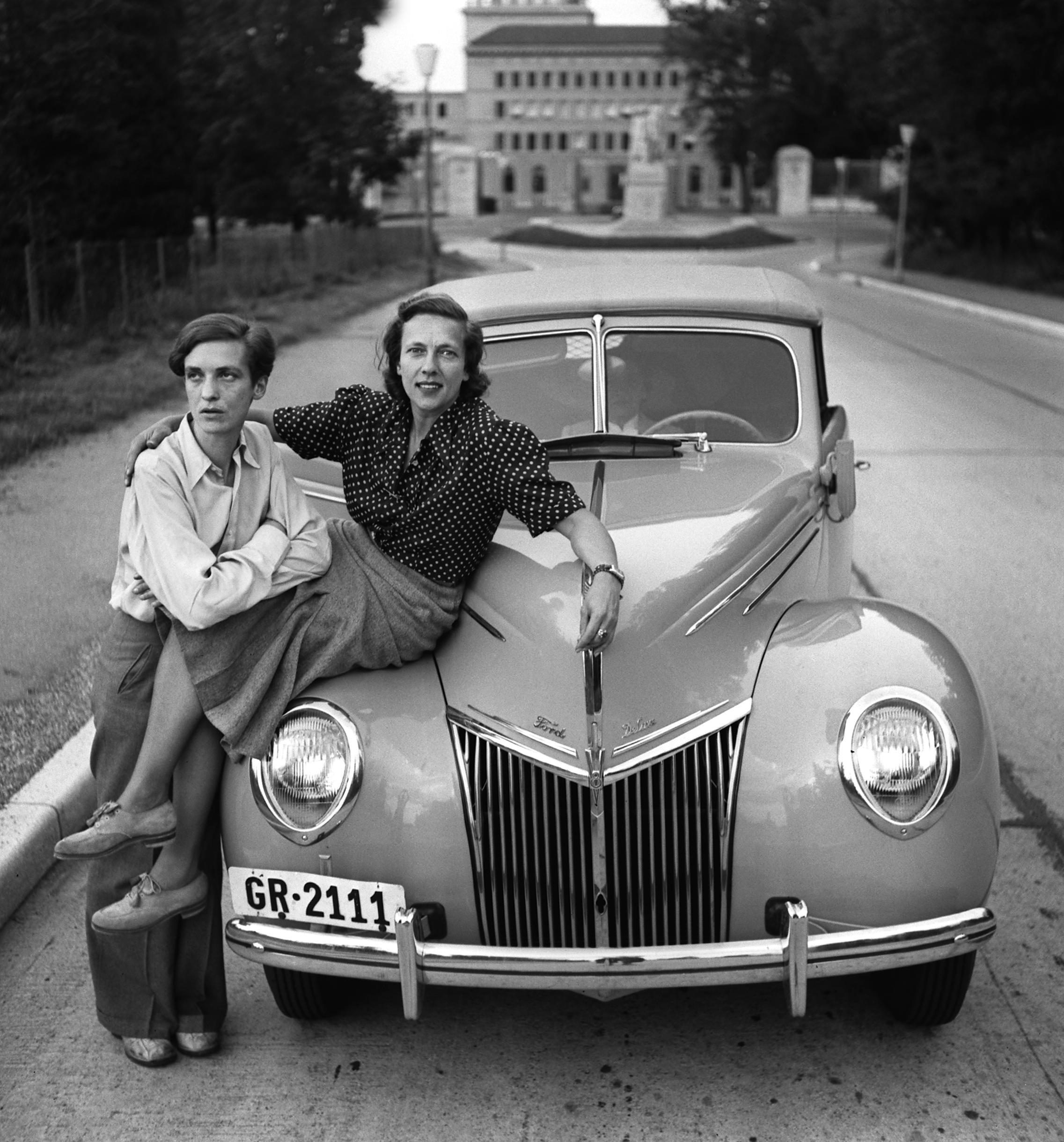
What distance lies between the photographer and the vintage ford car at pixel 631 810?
3.04m

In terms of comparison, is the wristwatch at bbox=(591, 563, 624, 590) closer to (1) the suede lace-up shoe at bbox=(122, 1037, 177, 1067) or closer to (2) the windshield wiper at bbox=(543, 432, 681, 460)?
(2) the windshield wiper at bbox=(543, 432, 681, 460)

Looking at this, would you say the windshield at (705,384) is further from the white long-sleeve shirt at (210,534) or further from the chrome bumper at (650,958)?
the chrome bumper at (650,958)

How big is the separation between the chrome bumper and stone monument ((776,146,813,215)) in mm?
68168

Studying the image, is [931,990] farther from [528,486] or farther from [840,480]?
[840,480]

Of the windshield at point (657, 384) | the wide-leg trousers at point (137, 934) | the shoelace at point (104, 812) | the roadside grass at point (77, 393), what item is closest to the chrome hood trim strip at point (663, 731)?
→ the wide-leg trousers at point (137, 934)

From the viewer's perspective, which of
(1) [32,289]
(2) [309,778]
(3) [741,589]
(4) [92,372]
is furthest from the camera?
(1) [32,289]

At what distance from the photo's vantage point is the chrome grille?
3.07 m

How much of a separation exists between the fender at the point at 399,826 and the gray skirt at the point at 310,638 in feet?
0.44

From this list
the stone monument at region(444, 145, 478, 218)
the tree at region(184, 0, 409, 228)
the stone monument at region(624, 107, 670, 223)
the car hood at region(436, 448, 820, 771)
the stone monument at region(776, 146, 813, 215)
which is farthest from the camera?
the stone monument at region(444, 145, 478, 218)

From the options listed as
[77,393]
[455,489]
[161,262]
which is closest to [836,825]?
[455,489]

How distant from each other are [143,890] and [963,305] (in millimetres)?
25438

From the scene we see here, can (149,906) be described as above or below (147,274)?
below

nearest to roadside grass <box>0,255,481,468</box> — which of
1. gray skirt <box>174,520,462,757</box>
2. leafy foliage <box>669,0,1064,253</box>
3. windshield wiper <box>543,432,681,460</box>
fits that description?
windshield wiper <box>543,432,681,460</box>

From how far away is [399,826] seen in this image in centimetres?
312
